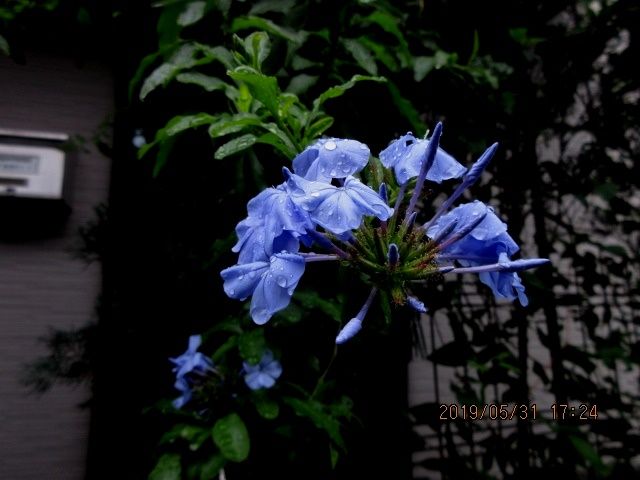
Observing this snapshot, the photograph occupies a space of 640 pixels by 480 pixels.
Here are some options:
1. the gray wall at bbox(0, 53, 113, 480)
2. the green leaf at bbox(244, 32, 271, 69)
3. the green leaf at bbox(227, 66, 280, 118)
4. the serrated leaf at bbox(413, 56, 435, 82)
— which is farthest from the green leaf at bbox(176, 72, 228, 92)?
the gray wall at bbox(0, 53, 113, 480)

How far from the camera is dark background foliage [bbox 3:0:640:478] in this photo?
4.50 ft

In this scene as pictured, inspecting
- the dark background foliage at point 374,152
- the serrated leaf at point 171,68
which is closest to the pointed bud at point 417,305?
the dark background foliage at point 374,152

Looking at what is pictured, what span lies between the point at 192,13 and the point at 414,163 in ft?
2.93

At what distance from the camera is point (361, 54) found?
125 cm

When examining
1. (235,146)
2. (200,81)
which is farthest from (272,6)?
(235,146)

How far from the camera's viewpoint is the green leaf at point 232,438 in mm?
1177

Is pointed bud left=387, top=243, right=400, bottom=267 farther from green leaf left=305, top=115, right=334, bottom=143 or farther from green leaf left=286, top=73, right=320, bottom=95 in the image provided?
green leaf left=286, top=73, right=320, bottom=95

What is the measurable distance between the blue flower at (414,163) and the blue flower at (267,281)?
24 centimetres

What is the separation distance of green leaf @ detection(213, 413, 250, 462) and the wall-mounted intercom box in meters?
1.40

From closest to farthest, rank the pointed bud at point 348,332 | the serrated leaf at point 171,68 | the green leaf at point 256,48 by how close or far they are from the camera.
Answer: the pointed bud at point 348,332 < the green leaf at point 256,48 < the serrated leaf at point 171,68

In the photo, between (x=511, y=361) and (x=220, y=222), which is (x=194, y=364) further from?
(x=511, y=361)

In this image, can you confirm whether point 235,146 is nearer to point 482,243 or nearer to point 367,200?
point 367,200

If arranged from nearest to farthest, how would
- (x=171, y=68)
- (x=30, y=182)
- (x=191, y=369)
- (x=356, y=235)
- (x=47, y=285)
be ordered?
(x=356, y=235), (x=171, y=68), (x=191, y=369), (x=30, y=182), (x=47, y=285)

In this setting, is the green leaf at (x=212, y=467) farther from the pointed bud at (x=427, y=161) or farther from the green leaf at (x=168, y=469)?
the pointed bud at (x=427, y=161)
